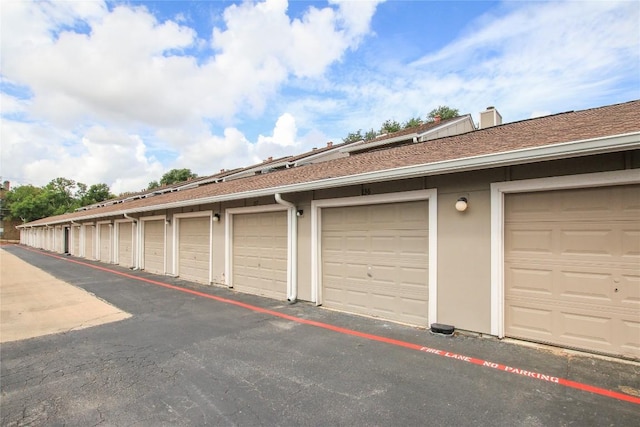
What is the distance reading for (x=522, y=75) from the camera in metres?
12.4

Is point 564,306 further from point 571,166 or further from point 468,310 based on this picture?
point 571,166

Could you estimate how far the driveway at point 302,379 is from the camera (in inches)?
121

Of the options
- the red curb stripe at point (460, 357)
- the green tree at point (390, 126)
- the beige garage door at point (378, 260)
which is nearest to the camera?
the red curb stripe at point (460, 357)

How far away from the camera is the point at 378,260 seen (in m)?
6.30

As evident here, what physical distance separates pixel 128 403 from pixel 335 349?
254cm

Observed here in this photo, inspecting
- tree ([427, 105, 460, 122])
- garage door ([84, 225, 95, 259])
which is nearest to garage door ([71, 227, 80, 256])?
garage door ([84, 225, 95, 259])

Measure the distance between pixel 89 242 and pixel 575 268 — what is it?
2584 cm

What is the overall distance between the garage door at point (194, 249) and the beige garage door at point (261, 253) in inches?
61.9

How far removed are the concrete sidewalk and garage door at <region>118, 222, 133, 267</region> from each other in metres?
4.92

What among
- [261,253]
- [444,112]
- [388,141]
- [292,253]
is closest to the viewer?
[292,253]

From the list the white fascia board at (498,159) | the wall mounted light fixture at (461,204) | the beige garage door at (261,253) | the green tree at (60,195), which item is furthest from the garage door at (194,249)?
the green tree at (60,195)

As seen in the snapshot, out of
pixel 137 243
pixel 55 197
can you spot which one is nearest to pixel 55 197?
pixel 55 197

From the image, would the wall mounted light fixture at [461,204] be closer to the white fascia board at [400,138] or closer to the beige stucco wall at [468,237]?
the beige stucco wall at [468,237]

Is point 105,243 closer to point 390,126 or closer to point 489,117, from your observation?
point 489,117
